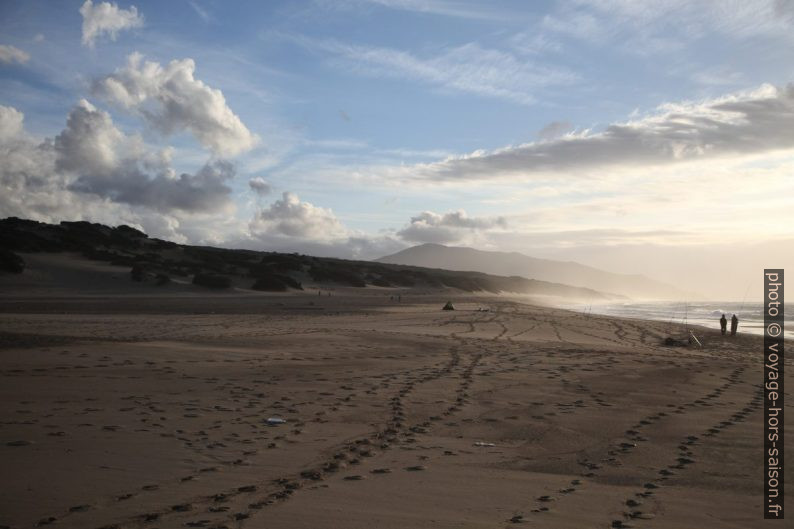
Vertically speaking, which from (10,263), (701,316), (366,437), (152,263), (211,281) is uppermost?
(152,263)

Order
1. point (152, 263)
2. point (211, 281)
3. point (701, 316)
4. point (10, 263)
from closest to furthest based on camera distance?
point (10, 263) → point (211, 281) → point (701, 316) → point (152, 263)

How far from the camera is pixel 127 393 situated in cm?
920

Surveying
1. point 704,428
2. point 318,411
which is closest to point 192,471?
point 318,411

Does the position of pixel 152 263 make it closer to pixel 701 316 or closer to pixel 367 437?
pixel 701 316

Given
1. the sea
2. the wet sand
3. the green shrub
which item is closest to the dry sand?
the wet sand

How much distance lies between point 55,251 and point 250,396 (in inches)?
1754

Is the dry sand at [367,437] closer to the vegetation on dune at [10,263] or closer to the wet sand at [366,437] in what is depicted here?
the wet sand at [366,437]

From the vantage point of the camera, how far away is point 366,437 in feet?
23.9

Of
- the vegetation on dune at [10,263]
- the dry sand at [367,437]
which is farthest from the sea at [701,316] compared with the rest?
the vegetation on dune at [10,263]

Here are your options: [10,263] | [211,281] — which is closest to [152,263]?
[211,281]

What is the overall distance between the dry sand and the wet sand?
3 cm

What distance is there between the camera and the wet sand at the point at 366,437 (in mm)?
4961

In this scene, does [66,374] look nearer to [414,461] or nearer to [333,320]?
[414,461]

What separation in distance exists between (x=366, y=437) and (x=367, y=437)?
1cm
